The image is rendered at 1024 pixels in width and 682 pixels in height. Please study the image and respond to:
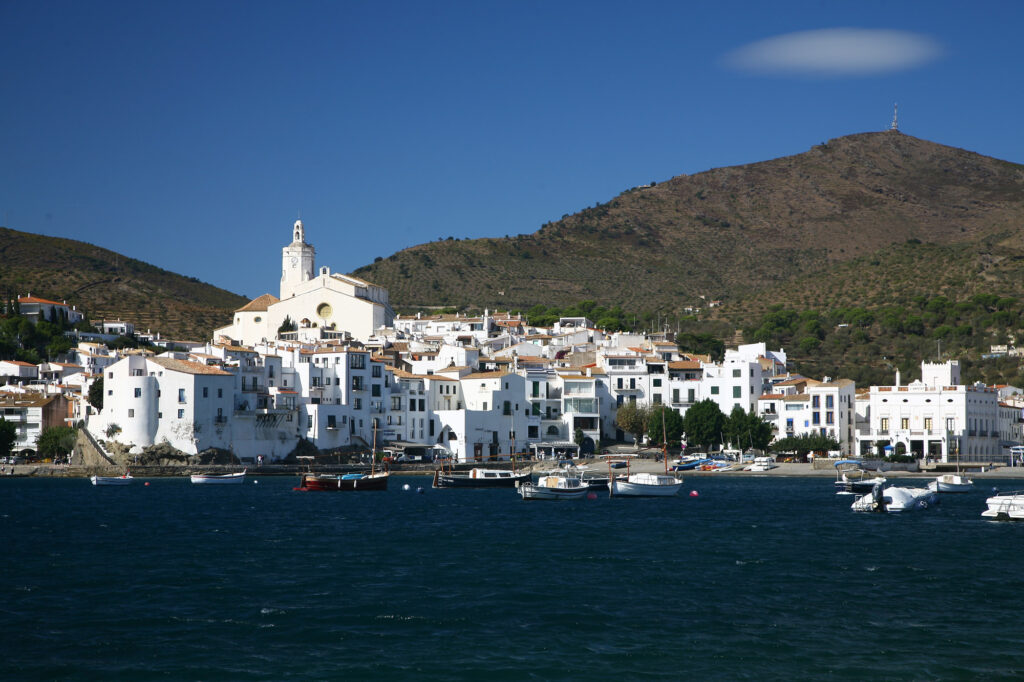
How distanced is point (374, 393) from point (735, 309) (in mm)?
60010

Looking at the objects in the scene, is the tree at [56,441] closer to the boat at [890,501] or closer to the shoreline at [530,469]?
the shoreline at [530,469]

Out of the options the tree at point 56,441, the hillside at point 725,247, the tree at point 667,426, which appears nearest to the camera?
the tree at point 56,441

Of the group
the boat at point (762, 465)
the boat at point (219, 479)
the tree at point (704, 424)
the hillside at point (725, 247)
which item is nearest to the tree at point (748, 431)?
the tree at point (704, 424)

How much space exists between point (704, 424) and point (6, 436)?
42743 mm

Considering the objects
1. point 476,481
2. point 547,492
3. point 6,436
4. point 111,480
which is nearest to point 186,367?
point 111,480

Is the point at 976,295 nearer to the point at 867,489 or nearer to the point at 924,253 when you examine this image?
the point at 924,253

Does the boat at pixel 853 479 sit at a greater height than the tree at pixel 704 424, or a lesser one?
lesser

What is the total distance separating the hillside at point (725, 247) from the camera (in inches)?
5571

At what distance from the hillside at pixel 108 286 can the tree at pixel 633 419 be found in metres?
51.2

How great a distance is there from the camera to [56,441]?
75688 millimetres

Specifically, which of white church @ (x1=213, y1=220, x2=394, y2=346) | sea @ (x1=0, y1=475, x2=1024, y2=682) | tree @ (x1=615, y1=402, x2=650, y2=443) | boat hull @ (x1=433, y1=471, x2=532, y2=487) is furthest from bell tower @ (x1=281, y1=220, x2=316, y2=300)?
sea @ (x1=0, y1=475, x2=1024, y2=682)

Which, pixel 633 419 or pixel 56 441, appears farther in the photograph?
pixel 633 419

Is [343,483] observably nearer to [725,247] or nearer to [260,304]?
[260,304]

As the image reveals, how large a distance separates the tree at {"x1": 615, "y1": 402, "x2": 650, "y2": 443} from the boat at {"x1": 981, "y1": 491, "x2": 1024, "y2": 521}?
41.7 m
